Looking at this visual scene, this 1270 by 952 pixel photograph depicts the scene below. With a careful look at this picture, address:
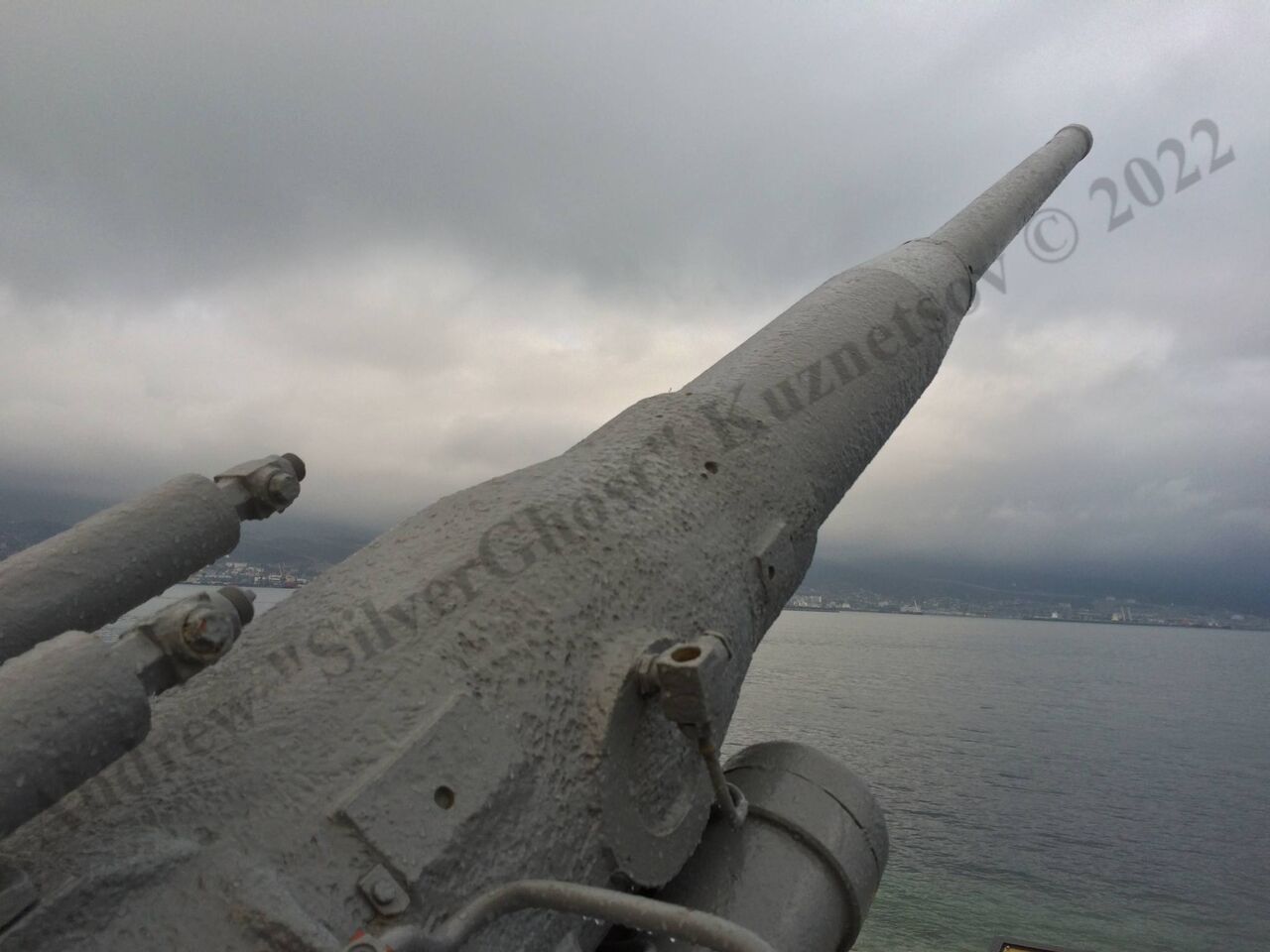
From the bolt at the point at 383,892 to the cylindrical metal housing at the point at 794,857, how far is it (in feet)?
4.97

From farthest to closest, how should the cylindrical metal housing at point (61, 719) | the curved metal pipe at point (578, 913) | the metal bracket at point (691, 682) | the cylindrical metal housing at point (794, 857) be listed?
the cylindrical metal housing at point (794, 857) → the metal bracket at point (691, 682) → the curved metal pipe at point (578, 913) → the cylindrical metal housing at point (61, 719)

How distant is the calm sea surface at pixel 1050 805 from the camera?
20.8m

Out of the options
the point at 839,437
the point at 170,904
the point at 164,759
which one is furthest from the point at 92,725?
the point at 839,437

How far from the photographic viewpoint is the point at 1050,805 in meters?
32.6

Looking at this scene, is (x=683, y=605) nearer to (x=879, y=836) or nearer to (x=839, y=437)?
(x=879, y=836)

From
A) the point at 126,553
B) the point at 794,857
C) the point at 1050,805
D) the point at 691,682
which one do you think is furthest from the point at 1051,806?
the point at 126,553

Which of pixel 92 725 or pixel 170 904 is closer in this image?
pixel 92 725

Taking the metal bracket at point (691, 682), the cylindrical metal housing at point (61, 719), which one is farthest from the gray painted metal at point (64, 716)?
the metal bracket at point (691, 682)

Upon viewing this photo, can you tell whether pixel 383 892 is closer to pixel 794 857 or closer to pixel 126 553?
pixel 126 553

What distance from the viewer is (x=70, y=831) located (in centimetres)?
212

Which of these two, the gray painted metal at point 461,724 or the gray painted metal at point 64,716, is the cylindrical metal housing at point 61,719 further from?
the gray painted metal at point 461,724

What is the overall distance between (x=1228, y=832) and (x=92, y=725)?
35.5m

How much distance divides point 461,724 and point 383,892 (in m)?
0.49

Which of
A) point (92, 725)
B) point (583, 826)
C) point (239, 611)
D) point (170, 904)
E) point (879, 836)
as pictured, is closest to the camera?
point (92, 725)
